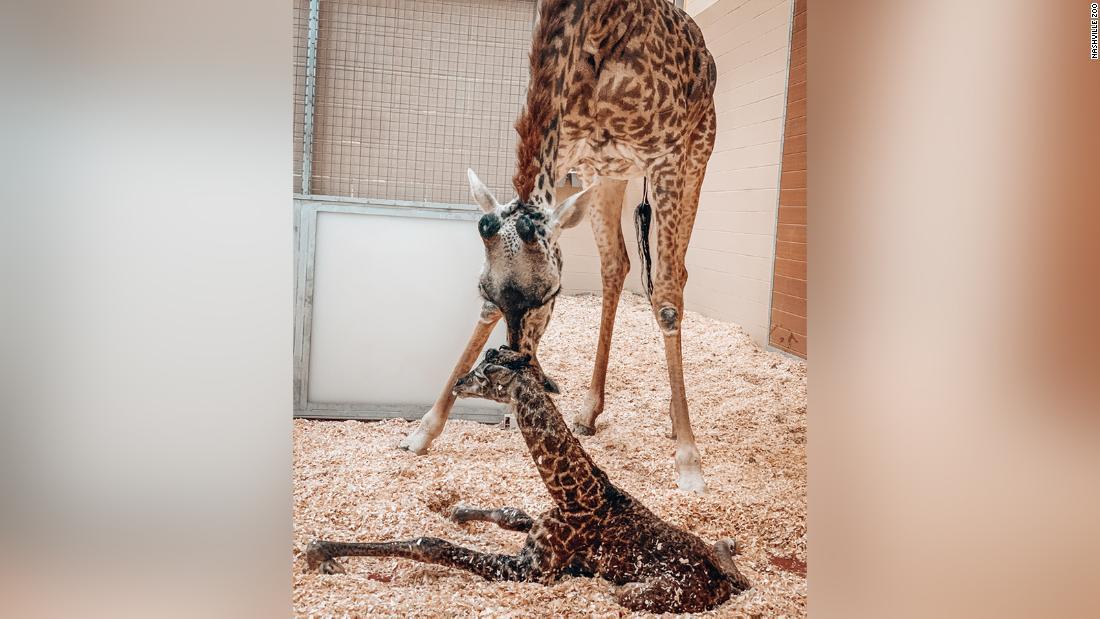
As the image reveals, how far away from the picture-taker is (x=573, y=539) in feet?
7.03

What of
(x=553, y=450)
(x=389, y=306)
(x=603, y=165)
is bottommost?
(x=553, y=450)

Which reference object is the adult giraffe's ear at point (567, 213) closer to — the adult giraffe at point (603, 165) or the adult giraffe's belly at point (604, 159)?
the adult giraffe at point (603, 165)

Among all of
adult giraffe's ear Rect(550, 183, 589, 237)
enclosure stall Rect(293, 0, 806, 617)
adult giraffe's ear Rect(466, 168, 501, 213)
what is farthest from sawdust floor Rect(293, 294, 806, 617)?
adult giraffe's ear Rect(466, 168, 501, 213)

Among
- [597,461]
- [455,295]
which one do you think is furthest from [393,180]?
[597,461]

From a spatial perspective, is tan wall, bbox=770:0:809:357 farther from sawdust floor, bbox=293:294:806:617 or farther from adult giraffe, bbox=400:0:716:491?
adult giraffe, bbox=400:0:716:491

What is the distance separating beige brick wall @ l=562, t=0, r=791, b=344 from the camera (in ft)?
8.46

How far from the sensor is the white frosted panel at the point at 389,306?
2420mm

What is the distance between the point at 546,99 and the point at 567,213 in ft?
1.18

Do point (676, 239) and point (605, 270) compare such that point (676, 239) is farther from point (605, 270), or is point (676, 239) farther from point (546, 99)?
point (546, 99)

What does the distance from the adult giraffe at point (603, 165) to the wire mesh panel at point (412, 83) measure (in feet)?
0.28
